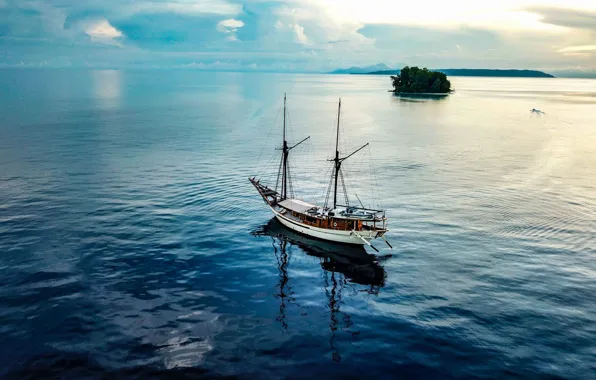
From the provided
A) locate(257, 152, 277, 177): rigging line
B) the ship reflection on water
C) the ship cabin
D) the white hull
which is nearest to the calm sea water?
the ship reflection on water

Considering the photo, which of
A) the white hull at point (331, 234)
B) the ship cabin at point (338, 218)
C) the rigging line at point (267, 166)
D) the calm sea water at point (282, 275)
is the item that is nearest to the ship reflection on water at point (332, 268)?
the calm sea water at point (282, 275)

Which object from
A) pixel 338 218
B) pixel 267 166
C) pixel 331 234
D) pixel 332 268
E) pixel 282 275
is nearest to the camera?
pixel 282 275

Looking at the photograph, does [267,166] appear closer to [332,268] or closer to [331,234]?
[331,234]

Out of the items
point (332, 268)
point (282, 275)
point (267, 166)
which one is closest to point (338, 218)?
point (332, 268)

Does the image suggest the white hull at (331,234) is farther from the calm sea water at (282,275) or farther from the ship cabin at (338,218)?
the calm sea water at (282,275)

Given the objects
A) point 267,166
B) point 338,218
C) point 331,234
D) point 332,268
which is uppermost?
point 338,218

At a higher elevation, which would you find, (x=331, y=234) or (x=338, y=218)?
(x=338, y=218)
